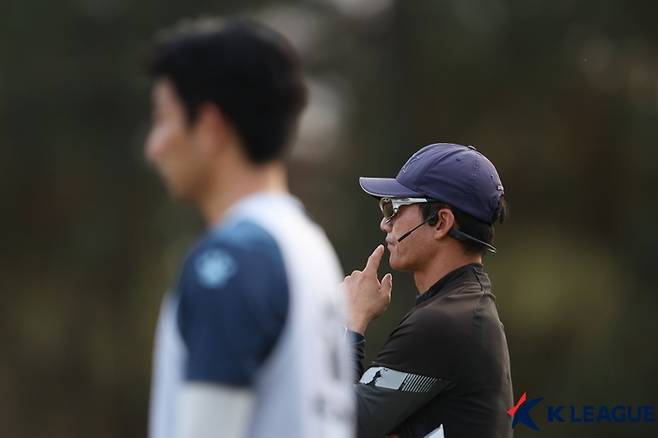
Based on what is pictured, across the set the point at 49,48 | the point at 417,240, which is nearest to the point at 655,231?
the point at 49,48

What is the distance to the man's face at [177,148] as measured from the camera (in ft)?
8.03

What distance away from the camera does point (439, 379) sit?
11.6 feet

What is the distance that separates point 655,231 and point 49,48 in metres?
8.58

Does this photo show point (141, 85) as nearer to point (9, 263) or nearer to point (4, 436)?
point (9, 263)

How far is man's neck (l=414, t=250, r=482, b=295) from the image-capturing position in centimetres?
381

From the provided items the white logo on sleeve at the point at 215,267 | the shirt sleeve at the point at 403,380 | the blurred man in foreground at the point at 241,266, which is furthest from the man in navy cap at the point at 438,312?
the white logo on sleeve at the point at 215,267

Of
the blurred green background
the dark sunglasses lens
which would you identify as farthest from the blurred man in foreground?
the blurred green background

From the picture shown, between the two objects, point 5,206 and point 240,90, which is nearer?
point 240,90

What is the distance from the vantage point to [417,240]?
384 cm

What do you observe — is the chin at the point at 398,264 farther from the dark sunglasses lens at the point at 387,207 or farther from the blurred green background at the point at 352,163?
the blurred green background at the point at 352,163

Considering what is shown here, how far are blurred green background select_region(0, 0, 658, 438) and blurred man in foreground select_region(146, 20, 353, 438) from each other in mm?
12576

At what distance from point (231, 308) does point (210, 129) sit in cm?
39

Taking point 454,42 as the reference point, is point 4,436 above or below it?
below

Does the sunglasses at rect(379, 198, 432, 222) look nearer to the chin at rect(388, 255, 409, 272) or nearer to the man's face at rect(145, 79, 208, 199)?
the chin at rect(388, 255, 409, 272)
